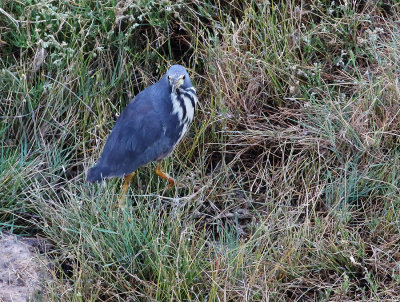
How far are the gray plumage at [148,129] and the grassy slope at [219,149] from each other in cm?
21

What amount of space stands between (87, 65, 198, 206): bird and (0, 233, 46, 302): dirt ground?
505mm

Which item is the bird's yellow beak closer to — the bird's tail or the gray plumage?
the gray plumage

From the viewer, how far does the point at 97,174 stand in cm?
416

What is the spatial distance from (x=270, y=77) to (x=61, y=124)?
1.33 meters

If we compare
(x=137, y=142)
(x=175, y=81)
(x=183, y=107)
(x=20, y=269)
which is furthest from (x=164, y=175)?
(x=20, y=269)

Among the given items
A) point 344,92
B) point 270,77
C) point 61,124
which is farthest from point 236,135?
point 61,124

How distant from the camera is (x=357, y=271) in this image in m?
3.96

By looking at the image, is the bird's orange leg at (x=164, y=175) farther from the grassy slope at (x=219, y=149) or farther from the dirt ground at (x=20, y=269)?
the dirt ground at (x=20, y=269)

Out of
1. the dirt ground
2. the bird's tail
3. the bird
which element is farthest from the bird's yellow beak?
the dirt ground

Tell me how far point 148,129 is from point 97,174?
375 millimetres

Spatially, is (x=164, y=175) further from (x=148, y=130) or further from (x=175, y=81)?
(x=175, y=81)

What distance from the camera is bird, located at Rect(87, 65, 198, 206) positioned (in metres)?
4.22

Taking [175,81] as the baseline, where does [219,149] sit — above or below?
below

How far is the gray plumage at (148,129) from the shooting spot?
4.21 meters
